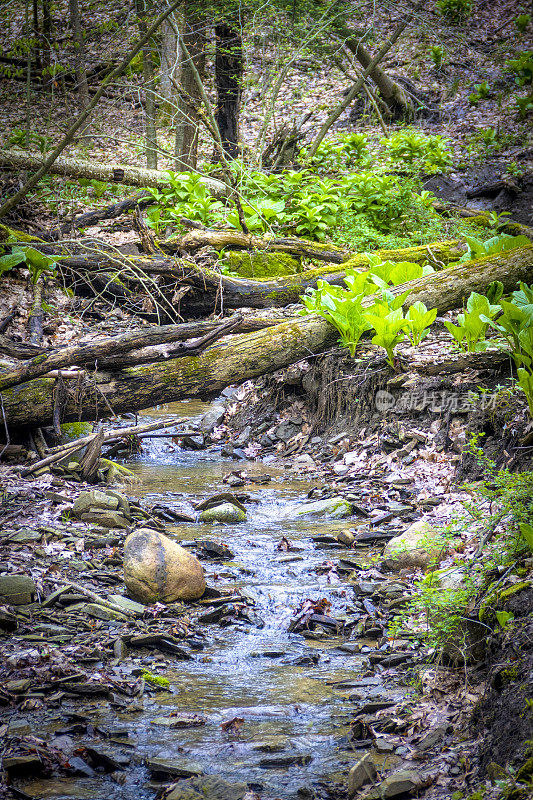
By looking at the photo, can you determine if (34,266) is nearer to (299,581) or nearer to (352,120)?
(299,581)

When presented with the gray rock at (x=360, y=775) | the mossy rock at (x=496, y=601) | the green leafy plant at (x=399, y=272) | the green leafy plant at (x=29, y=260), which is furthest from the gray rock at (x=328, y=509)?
the green leafy plant at (x=29, y=260)

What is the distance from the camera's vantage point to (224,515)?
4.39 metres

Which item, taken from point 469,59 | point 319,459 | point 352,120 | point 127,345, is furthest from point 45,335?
point 469,59

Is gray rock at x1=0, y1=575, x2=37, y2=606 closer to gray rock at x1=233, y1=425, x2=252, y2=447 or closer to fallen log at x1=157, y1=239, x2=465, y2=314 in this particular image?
gray rock at x1=233, y1=425, x2=252, y2=447

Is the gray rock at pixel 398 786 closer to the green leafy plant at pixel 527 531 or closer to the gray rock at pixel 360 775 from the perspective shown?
the gray rock at pixel 360 775

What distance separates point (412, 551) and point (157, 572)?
149 centimetres

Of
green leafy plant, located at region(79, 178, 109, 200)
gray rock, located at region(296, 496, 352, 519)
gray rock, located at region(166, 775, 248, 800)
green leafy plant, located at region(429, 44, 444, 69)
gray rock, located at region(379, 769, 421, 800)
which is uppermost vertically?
green leafy plant, located at region(429, 44, 444, 69)

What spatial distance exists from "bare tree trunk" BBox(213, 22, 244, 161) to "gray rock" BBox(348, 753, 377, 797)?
1098 cm

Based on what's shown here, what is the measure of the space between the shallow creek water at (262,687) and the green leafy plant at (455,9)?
17.6 meters

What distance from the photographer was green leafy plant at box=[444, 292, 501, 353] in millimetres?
4883

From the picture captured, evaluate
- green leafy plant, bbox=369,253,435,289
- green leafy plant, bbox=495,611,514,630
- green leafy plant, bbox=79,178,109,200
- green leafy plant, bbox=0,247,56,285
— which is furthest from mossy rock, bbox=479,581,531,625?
green leafy plant, bbox=79,178,109,200

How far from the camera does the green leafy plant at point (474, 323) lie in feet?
16.0

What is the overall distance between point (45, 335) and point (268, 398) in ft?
10.6

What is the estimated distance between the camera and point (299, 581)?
11.1 ft
